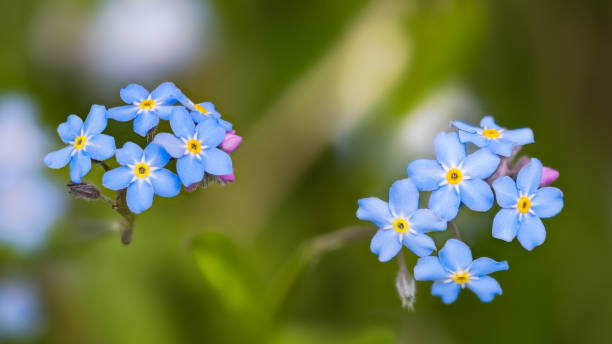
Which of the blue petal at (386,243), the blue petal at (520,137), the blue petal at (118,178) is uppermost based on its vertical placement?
the blue petal at (520,137)

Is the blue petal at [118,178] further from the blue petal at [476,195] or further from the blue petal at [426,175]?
the blue petal at [476,195]

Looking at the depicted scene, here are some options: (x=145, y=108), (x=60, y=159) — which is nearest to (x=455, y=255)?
(x=145, y=108)

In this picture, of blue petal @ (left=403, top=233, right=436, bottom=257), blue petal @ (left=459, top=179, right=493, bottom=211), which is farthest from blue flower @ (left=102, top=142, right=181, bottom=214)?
blue petal @ (left=459, top=179, right=493, bottom=211)

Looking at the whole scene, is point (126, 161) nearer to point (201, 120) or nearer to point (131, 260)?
point (201, 120)

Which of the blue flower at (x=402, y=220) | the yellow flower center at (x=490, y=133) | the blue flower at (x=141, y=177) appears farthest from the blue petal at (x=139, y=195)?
the yellow flower center at (x=490, y=133)

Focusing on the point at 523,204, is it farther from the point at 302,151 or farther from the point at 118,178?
the point at 302,151

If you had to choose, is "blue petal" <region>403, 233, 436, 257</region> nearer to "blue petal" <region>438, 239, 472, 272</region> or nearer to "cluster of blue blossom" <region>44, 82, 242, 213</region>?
"blue petal" <region>438, 239, 472, 272</region>
